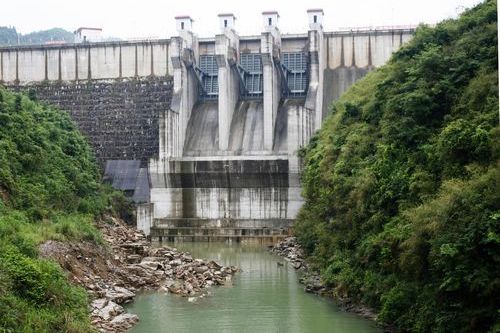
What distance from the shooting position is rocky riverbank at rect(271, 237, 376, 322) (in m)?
18.5

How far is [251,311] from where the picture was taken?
64.7 ft

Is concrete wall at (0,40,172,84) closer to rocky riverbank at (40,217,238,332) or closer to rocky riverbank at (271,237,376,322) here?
rocky riverbank at (271,237,376,322)

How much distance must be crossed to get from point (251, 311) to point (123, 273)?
5186 millimetres

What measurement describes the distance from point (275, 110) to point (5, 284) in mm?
26916

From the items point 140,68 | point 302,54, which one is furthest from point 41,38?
point 302,54

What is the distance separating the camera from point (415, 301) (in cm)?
1473

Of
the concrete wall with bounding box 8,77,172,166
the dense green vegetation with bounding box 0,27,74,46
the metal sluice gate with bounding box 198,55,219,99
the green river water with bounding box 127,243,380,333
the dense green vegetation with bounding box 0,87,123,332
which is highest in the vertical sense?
the dense green vegetation with bounding box 0,27,74,46

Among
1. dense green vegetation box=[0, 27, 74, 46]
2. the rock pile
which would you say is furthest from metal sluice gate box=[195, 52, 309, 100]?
dense green vegetation box=[0, 27, 74, 46]

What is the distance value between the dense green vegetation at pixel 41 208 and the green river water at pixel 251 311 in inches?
98.2

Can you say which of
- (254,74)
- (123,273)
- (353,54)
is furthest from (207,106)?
(123,273)

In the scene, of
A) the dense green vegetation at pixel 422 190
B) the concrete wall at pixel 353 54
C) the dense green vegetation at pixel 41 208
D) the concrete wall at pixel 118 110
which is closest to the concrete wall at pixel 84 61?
the concrete wall at pixel 118 110

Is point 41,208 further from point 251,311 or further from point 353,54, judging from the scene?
point 353,54

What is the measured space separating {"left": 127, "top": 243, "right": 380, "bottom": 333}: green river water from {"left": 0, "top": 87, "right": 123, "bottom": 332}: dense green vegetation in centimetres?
249

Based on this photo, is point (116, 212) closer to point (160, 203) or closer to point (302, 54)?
point (160, 203)
